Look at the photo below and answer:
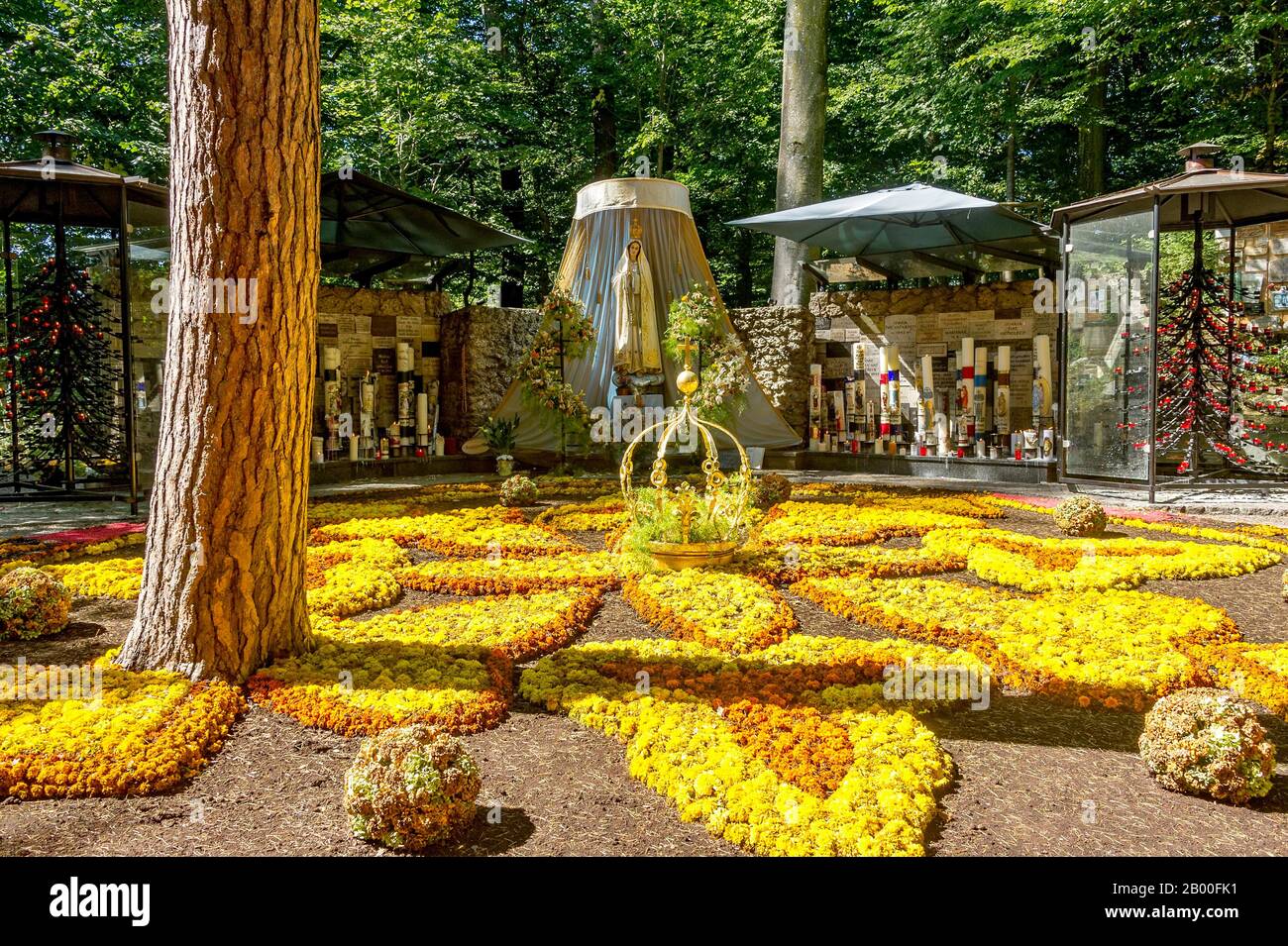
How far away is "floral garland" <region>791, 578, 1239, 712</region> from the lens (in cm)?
399

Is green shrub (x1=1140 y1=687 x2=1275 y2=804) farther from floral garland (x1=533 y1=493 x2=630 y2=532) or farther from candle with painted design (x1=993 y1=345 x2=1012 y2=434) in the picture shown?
candle with painted design (x1=993 y1=345 x2=1012 y2=434)

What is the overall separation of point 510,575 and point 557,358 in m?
6.01

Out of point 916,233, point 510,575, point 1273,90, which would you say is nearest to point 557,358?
point 916,233

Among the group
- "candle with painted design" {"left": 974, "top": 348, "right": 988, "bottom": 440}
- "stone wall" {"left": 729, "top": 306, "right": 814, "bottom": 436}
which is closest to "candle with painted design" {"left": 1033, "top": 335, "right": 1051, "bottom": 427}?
"candle with painted design" {"left": 974, "top": 348, "right": 988, "bottom": 440}

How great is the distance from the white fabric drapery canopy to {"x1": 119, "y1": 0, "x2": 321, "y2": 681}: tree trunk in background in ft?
26.8

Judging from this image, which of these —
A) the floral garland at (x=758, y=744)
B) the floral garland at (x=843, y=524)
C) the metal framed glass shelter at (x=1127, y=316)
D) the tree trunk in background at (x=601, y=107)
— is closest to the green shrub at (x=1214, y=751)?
the floral garland at (x=758, y=744)

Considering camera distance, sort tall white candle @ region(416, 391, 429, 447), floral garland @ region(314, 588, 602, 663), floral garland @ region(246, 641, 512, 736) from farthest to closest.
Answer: tall white candle @ region(416, 391, 429, 447)
floral garland @ region(314, 588, 602, 663)
floral garland @ region(246, 641, 512, 736)

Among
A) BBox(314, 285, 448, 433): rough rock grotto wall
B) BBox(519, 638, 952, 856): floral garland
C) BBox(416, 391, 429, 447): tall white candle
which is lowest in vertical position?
BBox(519, 638, 952, 856): floral garland

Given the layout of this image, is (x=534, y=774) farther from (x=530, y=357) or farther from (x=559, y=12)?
(x=559, y=12)

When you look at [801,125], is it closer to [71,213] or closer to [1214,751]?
[71,213]

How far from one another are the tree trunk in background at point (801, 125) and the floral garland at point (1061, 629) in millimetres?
8593

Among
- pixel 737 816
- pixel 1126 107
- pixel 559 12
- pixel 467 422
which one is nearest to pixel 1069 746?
pixel 737 816

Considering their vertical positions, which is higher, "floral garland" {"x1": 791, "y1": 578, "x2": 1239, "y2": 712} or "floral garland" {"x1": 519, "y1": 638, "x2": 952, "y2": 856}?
"floral garland" {"x1": 791, "y1": 578, "x2": 1239, "y2": 712}

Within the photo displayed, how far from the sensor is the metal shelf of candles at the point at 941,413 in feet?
36.8
